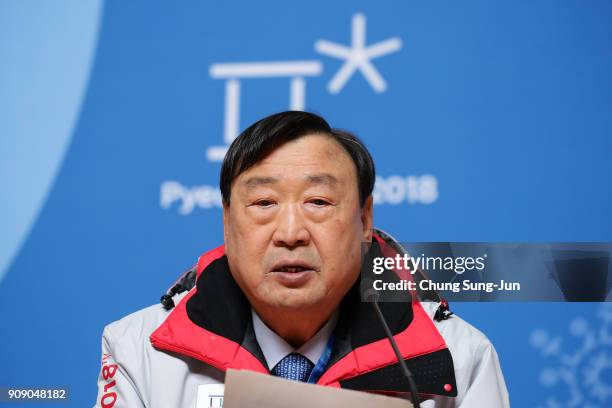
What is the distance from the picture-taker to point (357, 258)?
4.01 feet

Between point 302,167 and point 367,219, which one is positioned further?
point 367,219

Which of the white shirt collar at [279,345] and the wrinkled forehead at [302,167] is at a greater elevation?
the wrinkled forehead at [302,167]

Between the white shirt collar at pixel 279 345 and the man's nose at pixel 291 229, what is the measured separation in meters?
0.19

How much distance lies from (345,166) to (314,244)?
0.52 ft

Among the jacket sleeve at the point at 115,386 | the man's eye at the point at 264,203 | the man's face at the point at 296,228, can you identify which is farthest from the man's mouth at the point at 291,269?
the jacket sleeve at the point at 115,386

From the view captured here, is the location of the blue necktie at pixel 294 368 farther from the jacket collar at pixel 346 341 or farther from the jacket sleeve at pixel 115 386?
the jacket sleeve at pixel 115 386

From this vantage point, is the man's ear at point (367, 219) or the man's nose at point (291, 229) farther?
the man's ear at point (367, 219)

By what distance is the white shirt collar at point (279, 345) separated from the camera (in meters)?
1.25

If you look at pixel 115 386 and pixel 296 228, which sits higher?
pixel 296 228

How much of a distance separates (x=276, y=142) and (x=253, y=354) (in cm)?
35

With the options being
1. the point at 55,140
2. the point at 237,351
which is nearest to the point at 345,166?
the point at 237,351

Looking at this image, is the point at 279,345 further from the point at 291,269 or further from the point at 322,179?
the point at 322,179

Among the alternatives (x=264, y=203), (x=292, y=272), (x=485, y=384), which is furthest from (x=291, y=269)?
(x=485, y=384)

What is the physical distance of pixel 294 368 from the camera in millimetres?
1239
